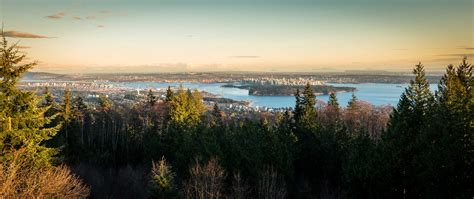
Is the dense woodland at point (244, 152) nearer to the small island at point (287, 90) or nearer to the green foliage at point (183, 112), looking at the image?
the green foliage at point (183, 112)

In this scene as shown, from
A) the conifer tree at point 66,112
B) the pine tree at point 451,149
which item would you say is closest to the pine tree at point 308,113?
the pine tree at point 451,149

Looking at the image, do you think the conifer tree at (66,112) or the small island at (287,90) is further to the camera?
the small island at (287,90)

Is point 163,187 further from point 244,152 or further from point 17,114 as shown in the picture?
point 244,152

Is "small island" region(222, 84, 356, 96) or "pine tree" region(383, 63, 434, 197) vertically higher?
"pine tree" region(383, 63, 434, 197)

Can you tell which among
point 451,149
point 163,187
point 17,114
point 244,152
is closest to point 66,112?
point 244,152

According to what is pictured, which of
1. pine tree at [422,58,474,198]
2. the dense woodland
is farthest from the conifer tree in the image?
pine tree at [422,58,474,198]

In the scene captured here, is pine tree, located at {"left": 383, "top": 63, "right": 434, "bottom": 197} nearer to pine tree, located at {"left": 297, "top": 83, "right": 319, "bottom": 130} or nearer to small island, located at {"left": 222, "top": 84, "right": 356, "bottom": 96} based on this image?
pine tree, located at {"left": 297, "top": 83, "right": 319, "bottom": 130}
